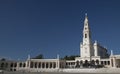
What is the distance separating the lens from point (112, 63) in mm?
90438

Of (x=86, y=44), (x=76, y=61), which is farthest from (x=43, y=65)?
(x=86, y=44)

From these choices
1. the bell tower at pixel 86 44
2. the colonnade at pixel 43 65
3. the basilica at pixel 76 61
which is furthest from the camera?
the bell tower at pixel 86 44

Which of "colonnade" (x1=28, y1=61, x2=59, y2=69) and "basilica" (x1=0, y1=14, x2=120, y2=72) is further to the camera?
"colonnade" (x1=28, y1=61, x2=59, y2=69)

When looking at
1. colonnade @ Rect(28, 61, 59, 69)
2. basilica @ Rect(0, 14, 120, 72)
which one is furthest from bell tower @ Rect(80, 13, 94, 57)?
colonnade @ Rect(28, 61, 59, 69)

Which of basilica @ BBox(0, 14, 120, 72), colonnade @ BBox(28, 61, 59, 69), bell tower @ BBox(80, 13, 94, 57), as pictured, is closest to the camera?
basilica @ BBox(0, 14, 120, 72)

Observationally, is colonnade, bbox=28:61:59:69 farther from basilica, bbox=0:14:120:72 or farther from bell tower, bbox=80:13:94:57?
bell tower, bbox=80:13:94:57

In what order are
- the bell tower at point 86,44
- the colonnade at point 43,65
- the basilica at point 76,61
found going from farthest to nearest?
the bell tower at point 86,44, the colonnade at point 43,65, the basilica at point 76,61

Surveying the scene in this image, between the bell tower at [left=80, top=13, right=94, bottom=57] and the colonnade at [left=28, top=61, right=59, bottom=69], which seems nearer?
the colonnade at [left=28, top=61, right=59, bottom=69]

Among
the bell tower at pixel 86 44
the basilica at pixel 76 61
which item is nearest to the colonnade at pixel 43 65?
the basilica at pixel 76 61

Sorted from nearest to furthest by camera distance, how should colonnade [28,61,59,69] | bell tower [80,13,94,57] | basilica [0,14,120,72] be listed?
basilica [0,14,120,72], colonnade [28,61,59,69], bell tower [80,13,94,57]

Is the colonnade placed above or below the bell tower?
below

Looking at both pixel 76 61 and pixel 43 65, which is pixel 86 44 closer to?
pixel 76 61

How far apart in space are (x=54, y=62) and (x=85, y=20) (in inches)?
1004

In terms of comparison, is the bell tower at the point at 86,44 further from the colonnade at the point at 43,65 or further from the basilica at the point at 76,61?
the colonnade at the point at 43,65
